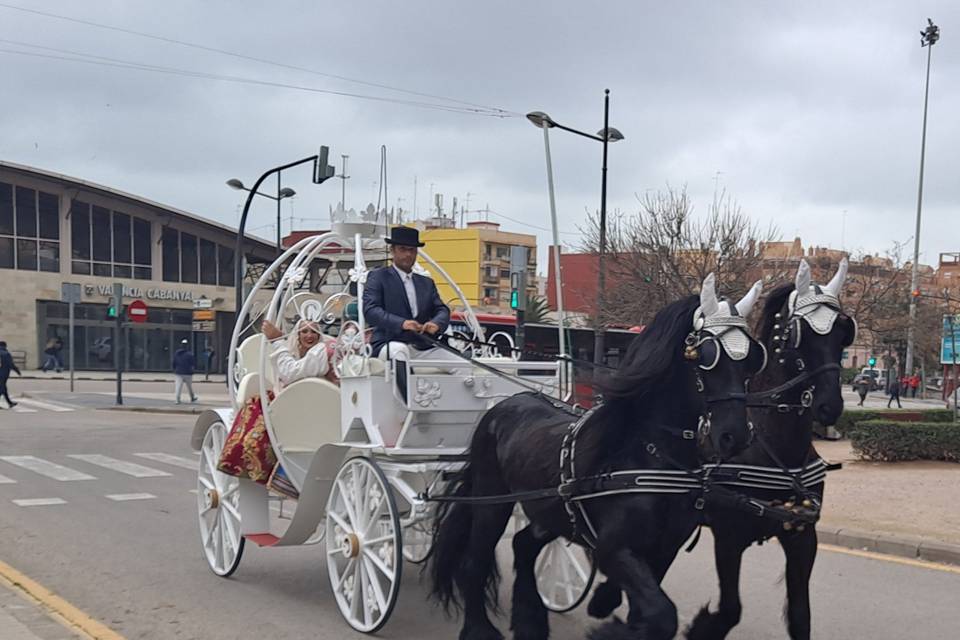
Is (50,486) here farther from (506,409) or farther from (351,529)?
(506,409)

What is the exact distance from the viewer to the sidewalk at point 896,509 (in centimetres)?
855

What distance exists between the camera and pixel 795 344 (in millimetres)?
5098

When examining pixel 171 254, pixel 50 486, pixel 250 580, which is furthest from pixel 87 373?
pixel 250 580

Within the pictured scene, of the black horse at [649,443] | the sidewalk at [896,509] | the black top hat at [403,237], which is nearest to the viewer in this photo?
the black horse at [649,443]

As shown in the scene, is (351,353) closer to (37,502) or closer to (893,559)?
(893,559)

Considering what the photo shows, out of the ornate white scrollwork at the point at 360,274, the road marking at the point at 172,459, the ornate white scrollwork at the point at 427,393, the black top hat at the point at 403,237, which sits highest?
the black top hat at the point at 403,237

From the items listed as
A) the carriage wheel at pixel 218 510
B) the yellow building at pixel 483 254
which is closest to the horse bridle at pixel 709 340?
the carriage wheel at pixel 218 510

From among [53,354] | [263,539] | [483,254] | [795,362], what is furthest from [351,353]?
[483,254]

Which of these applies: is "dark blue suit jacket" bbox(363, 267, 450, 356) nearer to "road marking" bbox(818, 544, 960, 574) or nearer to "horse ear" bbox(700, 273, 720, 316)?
"horse ear" bbox(700, 273, 720, 316)

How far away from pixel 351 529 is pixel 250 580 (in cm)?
168

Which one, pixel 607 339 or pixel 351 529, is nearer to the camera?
pixel 351 529

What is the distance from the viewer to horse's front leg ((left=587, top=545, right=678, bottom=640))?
13.8 feet

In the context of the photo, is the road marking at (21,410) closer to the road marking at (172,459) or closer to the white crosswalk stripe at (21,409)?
the white crosswalk stripe at (21,409)

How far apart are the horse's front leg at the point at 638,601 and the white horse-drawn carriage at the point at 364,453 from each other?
1.61 metres
